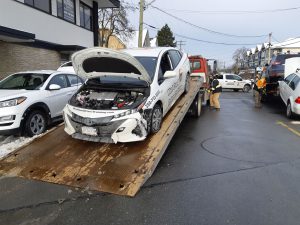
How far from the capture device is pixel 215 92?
1355 cm

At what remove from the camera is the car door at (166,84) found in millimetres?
6778

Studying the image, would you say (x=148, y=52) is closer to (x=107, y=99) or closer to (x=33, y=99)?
(x=107, y=99)

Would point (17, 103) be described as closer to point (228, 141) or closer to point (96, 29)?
point (228, 141)

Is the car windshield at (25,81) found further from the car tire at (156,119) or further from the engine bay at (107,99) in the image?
the car tire at (156,119)

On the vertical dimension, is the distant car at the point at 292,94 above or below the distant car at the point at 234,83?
above

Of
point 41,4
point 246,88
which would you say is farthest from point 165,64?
point 246,88

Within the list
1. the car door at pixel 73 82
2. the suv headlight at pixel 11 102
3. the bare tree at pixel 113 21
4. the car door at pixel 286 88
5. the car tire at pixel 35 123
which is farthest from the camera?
the bare tree at pixel 113 21

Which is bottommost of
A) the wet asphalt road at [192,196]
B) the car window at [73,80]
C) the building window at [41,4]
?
the wet asphalt road at [192,196]

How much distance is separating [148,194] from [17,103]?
4.17 meters

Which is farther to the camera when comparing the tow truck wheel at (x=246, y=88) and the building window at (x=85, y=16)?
the tow truck wheel at (x=246, y=88)

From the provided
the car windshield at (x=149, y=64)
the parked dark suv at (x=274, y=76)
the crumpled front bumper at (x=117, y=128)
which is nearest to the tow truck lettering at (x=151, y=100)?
the crumpled front bumper at (x=117, y=128)

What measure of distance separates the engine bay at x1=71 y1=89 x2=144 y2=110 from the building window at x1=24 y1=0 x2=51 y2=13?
10.1 m

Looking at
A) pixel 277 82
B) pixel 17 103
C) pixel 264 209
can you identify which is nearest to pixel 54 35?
pixel 17 103

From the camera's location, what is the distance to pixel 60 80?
354 inches
